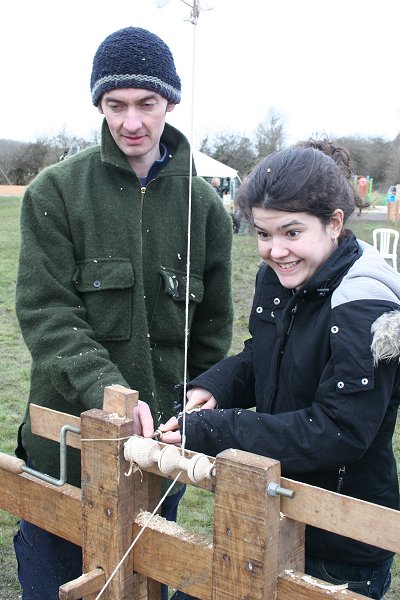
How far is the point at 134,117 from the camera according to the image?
2.09m

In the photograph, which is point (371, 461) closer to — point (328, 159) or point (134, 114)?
point (328, 159)

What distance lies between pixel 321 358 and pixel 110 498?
0.60 meters

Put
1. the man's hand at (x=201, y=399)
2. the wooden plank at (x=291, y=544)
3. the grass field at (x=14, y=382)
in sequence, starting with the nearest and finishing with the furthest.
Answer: the wooden plank at (x=291, y=544) < the man's hand at (x=201, y=399) < the grass field at (x=14, y=382)

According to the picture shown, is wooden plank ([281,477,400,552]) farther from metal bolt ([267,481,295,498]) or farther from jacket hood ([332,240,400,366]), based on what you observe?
jacket hood ([332,240,400,366])

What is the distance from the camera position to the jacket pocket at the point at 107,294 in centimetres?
220

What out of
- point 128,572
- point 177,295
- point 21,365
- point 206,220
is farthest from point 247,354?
point 21,365

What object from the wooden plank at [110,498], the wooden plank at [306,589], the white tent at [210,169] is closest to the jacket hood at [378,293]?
the wooden plank at [306,589]

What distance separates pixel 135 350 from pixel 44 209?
0.53 meters

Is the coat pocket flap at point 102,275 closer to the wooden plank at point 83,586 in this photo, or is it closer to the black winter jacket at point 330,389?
the black winter jacket at point 330,389

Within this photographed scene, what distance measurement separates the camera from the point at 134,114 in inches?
82.4

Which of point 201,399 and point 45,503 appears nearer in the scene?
point 45,503

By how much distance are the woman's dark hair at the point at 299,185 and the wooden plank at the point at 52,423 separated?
72 cm

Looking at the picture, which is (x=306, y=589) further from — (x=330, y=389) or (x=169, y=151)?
(x=169, y=151)

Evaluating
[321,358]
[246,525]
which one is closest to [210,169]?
[321,358]
